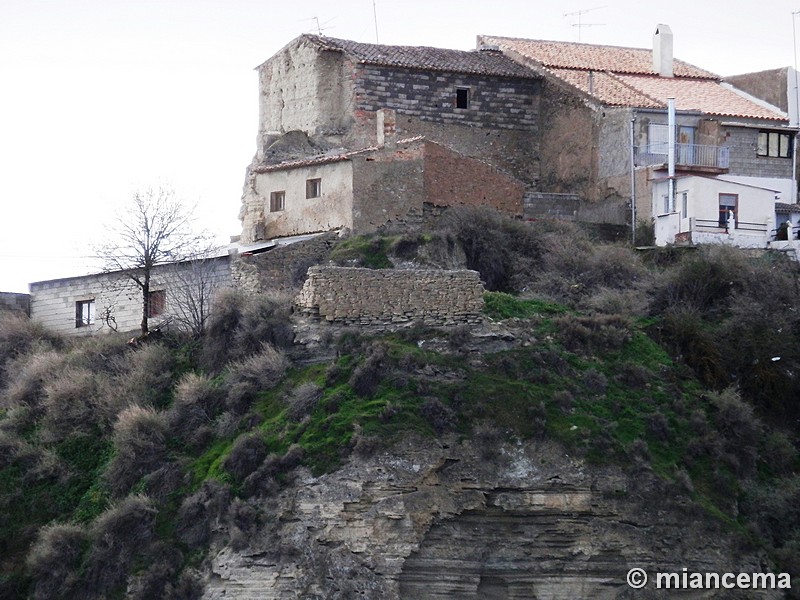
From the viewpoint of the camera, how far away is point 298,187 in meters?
43.3

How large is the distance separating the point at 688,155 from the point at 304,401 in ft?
46.9

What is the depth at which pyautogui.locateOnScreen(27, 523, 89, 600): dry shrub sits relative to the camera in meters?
35.1

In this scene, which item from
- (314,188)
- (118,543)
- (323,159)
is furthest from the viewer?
(314,188)

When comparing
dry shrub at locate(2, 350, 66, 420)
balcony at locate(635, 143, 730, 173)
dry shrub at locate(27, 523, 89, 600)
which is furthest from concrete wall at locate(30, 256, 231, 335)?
balcony at locate(635, 143, 730, 173)

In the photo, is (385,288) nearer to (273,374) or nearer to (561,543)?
(273,374)

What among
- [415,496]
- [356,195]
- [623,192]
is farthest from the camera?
[623,192]

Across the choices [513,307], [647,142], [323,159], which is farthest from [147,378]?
[647,142]

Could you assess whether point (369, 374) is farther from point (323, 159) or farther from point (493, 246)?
point (323, 159)

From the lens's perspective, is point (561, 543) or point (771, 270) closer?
point (561, 543)

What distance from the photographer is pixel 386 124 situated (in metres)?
45.7

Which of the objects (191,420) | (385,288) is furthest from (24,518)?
(385,288)

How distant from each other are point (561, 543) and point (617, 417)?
3.08 metres

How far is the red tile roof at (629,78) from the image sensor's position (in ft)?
156

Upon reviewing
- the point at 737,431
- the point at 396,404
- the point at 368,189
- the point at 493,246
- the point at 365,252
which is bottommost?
the point at 737,431
